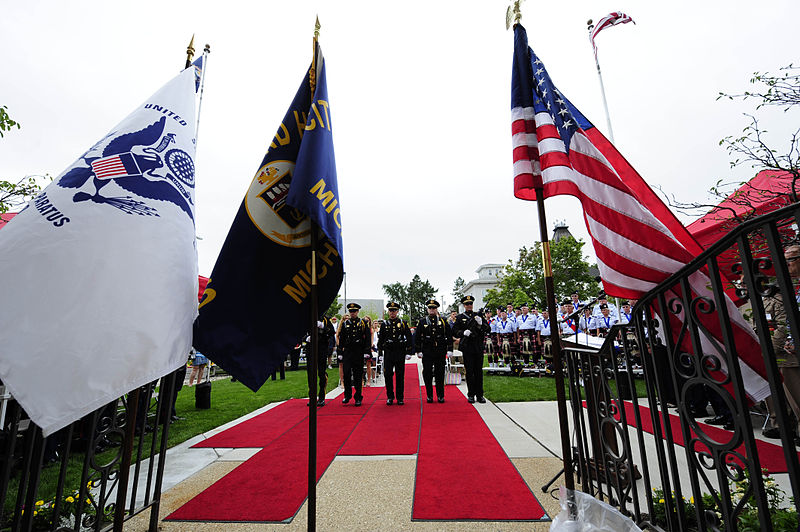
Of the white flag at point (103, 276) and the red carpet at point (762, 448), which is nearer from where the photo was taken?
the white flag at point (103, 276)

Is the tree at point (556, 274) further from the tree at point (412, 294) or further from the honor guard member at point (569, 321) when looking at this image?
the tree at point (412, 294)

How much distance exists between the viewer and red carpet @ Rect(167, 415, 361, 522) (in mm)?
2895

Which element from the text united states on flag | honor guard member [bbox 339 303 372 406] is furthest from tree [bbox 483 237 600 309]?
the text united states on flag

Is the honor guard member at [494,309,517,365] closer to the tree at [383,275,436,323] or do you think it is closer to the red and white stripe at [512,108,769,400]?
the red and white stripe at [512,108,769,400]

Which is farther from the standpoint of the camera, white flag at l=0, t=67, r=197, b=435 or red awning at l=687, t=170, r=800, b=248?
red awning at l=687, t=170, r=800, b=248

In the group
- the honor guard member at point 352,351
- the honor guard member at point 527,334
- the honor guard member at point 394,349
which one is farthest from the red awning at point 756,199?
the honor guard member at point 527,334

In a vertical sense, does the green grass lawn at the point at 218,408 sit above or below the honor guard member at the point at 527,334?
below

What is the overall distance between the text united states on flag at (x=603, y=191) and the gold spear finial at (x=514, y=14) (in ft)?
0.20

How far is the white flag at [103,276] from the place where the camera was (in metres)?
1.68

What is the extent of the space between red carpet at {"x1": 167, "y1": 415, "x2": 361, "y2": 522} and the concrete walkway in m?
0.10

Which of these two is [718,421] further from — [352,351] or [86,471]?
[86,471]

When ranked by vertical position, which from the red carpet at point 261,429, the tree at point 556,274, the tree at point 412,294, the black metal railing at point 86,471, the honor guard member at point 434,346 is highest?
the tree at point 412,294

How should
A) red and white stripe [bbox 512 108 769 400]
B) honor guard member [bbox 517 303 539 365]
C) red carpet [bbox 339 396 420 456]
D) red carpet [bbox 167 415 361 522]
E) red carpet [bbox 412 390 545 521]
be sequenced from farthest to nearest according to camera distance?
honor guard member [bbox 517 303 539 365]
red carpet [bbox 339 396 420 456]
red carpet [bbox 167 415 361 522]
red carpet [bbox 412 390 545 521]
red and white stripe [bbox 512 108 769 400]

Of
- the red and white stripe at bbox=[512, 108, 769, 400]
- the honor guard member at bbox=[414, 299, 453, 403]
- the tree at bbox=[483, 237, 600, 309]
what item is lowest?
the honor guard member at bbox=[414, 299, 453, 403]
